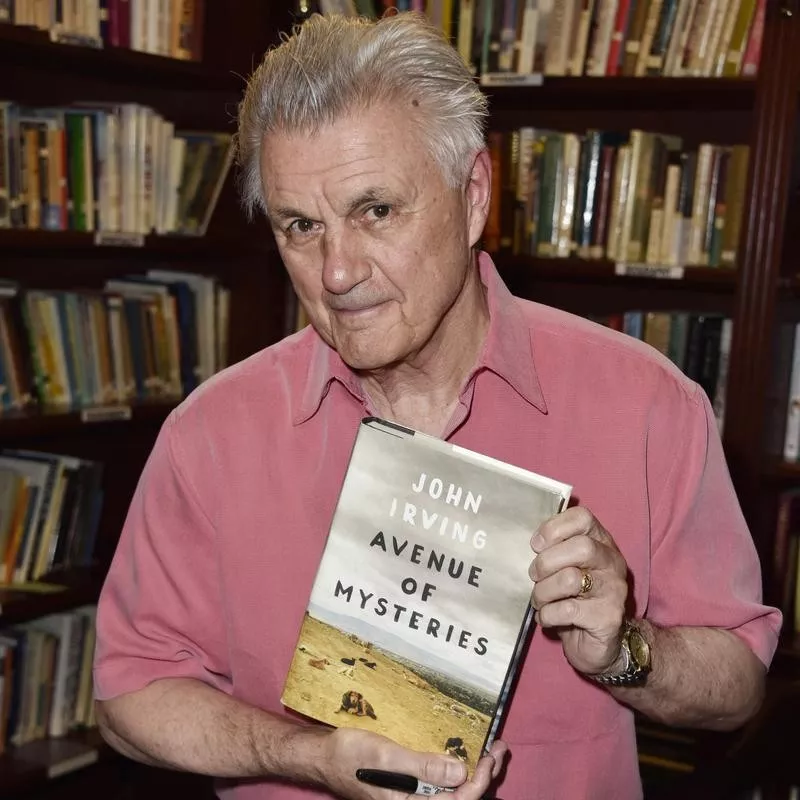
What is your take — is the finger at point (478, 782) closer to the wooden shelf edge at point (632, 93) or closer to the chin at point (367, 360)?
the chin at point (367, 360)

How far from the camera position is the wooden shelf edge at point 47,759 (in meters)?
2.62

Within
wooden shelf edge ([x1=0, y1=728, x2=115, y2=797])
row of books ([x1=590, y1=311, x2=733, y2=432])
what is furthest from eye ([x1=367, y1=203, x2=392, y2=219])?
wooden shelf edge ([x1=0, y1=728, x2=115, y2=797])

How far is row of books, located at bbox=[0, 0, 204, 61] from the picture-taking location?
2.55 metres

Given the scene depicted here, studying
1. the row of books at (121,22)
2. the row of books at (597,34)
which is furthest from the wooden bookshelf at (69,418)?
the row of books at (597,34)

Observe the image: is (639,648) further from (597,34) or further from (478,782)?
(597,34)

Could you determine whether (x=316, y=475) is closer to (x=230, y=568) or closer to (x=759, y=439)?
(x=230, y=568)

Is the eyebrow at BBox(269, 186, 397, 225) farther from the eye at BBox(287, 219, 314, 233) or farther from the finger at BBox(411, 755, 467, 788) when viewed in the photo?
the finger at BBox(411, 755, 467, 788)

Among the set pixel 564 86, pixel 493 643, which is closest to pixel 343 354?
pixel 493 643

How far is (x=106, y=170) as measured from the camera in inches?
111

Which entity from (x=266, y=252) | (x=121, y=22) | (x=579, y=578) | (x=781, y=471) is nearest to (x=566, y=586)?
(x=579, y=578)

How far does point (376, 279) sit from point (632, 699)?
564 millimetres

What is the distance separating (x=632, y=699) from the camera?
121cm

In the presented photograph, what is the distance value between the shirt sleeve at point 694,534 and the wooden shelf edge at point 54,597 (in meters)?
1.83

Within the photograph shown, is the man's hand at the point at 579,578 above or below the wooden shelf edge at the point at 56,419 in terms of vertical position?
above
